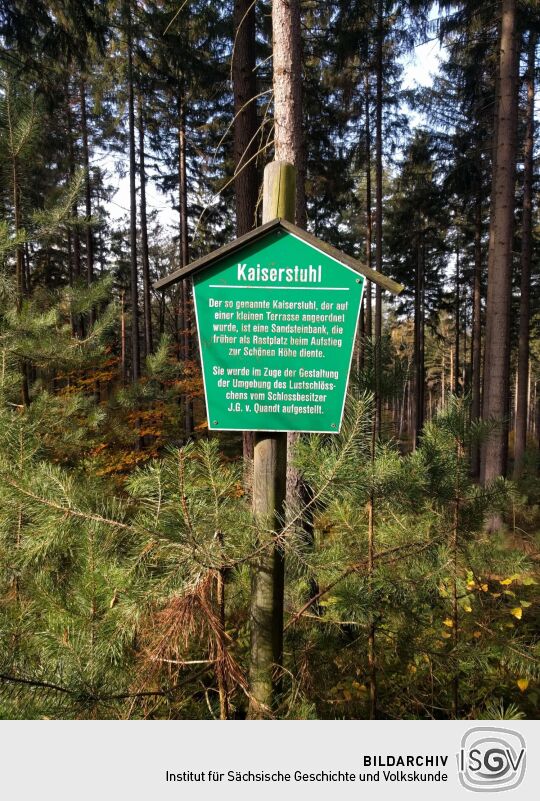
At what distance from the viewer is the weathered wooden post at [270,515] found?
189cm

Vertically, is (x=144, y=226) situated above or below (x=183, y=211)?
below

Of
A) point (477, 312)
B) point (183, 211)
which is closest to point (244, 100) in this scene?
point (183, 211)

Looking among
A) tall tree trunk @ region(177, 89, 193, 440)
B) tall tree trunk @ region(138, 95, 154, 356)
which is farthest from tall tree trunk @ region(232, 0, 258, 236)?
tall tree trunk @ region(138, 95, 154, 356)

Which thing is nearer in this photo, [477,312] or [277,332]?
[277,332]

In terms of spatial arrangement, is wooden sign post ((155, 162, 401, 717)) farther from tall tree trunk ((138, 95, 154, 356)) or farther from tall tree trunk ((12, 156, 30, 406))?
tall tree trunk ((138, 95, 154, 356))

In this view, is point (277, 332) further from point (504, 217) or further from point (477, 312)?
point (477, 312)

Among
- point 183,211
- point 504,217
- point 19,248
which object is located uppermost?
point 183,211

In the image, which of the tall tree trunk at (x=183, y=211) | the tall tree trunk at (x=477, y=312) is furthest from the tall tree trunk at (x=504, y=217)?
the tall tree trunk at (x=183, y=211)

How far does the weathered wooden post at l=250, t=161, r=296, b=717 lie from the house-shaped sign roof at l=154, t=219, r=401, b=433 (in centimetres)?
16

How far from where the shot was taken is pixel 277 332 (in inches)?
70.1

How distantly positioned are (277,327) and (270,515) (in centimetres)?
81

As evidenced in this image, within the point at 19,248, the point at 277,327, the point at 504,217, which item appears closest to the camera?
the point at 277,327

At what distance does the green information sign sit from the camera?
1.77 meters

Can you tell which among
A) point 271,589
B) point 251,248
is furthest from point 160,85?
point 271,589
